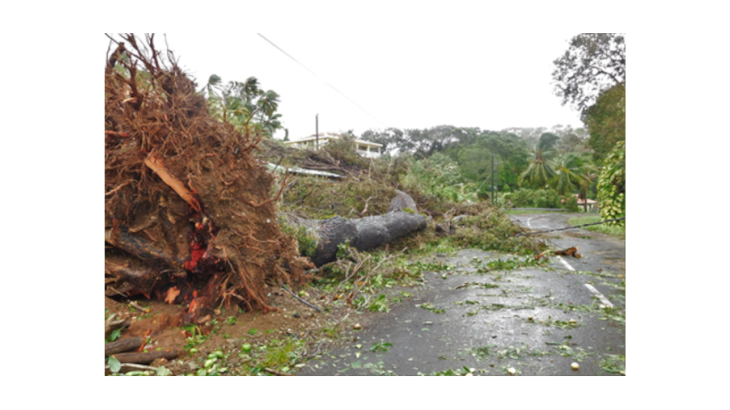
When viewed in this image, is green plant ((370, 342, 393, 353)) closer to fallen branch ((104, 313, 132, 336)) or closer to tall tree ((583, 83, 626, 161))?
fallen branch ((104, 313, 132, 336))

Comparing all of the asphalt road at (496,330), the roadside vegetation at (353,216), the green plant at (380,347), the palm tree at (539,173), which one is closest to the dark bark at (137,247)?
the roadside vegetation at (353,216)

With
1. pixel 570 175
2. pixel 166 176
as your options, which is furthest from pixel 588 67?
pixel 570 175

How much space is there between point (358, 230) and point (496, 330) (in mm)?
3088

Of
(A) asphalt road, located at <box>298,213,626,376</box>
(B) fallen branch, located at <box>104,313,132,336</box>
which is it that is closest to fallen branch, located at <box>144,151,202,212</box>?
(B) fallen branch, located at <box>104,313,132,336</box>

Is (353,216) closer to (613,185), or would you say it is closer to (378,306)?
(378,306)

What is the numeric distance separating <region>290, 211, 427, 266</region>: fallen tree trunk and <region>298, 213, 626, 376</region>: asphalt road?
4.15 ft

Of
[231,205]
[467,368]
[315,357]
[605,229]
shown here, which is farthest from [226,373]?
[605,229]

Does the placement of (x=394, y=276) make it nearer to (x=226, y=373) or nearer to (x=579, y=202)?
(x=226, y=373)

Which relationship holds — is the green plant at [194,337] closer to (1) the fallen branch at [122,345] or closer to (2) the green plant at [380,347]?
(1) the fallen branch at [122,345]

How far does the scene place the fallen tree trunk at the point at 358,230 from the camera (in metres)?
4.78

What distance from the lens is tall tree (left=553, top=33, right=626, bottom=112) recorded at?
3369mm

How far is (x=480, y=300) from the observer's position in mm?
3793

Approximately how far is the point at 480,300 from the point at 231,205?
8.64ft

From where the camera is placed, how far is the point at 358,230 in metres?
5.71
